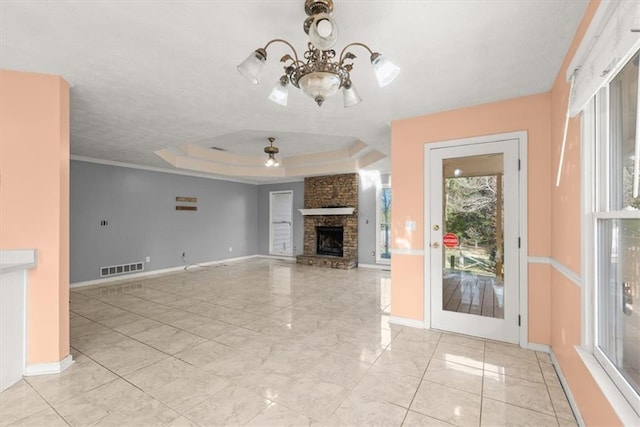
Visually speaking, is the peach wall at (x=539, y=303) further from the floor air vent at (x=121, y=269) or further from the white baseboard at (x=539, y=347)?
the floor air vent at (x=121, y=269)

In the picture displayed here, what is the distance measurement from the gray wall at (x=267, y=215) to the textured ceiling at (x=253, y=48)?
517cm

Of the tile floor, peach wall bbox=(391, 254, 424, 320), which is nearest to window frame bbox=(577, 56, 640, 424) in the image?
the tile floor

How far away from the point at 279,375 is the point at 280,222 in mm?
6872

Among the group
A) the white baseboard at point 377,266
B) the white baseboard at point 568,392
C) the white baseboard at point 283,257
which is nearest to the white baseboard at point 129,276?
the white baseboard at point 283,257

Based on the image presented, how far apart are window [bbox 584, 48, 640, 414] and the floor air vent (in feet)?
24.3

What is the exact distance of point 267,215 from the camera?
366 inches

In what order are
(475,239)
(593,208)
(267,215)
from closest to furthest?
(593,208) < (475,239) < (267,215)

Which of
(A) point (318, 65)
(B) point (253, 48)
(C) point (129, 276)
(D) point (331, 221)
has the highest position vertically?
(B) point (253, 48)

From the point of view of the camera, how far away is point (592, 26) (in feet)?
5.02

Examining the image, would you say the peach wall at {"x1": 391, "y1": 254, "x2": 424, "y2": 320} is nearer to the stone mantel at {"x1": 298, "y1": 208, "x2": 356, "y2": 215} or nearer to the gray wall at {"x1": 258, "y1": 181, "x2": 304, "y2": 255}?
the stone mantel at {"x1": 298, "y1": 208, "x2": 356, "y2": 215}

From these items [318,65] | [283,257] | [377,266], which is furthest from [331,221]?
Answer: [318,65]

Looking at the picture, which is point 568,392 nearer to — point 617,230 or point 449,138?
point 617,230

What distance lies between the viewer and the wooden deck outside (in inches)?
120

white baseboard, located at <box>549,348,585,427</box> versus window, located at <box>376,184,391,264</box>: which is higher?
window, located at <box>376,184,391,264</box>
